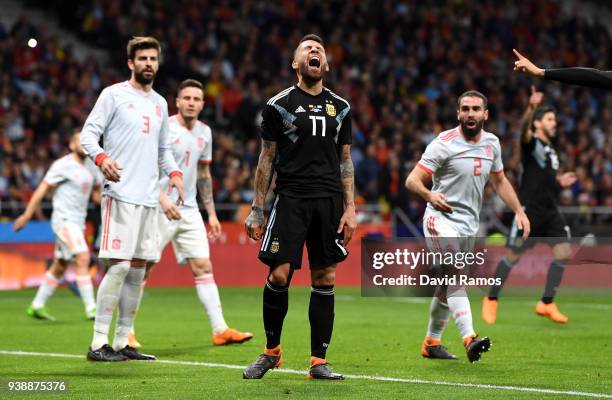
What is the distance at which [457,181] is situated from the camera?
403 inches

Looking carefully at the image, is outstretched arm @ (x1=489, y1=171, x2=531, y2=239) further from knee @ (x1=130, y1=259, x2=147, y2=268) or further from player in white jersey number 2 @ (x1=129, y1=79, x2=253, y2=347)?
knee @ (x1=130, y1=259, x2=147, y2=268)

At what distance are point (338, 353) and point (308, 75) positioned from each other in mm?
3199

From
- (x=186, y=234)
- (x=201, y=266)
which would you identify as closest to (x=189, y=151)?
(x=186, y=234)

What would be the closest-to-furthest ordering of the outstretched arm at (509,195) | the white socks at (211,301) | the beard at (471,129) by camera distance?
the beard at (471,129) < the outstretched arm at (509,195) < the white socks at (211,301)

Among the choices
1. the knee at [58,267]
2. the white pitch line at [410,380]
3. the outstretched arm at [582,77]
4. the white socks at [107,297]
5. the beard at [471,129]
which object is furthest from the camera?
the knee at [58,267]

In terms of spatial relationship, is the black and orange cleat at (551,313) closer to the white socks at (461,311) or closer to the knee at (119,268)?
the white socks at (461,311)

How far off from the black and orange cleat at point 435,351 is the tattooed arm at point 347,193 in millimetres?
1950

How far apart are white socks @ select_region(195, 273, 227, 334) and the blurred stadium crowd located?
9.36m

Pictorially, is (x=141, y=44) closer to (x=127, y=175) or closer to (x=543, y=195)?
(x=127, y=175)

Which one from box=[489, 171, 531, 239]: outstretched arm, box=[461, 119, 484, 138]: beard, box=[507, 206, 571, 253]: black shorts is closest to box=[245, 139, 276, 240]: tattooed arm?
box=[461, 119, 484, 138]: beard

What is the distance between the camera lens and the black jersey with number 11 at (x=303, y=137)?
8320 mm

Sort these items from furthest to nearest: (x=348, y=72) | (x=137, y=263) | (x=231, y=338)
→ 1. (x=348, y=72)
2. (x=231, y=338)
3. (x=137, y=263)

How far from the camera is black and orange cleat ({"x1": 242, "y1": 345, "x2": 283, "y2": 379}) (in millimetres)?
8391

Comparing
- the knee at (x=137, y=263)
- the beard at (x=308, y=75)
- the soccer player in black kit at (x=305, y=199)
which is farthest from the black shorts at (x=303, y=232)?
the knee at (x=137, y=263)
